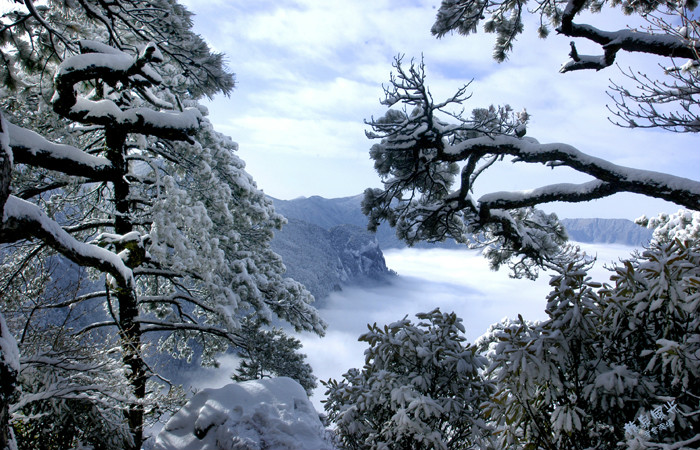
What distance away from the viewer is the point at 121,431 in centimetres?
471

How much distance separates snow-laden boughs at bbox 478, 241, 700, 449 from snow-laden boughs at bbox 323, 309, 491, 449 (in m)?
0.68

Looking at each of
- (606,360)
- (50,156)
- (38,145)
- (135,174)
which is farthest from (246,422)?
(135,174)

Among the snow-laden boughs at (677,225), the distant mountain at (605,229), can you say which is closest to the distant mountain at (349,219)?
the distant mountain at (605,229)

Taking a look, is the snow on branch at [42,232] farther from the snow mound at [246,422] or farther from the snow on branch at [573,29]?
the snow on branch at [573,29]

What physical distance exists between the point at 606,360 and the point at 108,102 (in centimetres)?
629

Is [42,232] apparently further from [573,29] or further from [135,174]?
[573,29]

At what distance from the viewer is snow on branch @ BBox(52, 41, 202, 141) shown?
4.01 metres

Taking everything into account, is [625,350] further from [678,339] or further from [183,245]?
[183,245]

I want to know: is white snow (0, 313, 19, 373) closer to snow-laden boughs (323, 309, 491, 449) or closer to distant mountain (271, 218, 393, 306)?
snow-laden boughs (323, 309, 491, 449)

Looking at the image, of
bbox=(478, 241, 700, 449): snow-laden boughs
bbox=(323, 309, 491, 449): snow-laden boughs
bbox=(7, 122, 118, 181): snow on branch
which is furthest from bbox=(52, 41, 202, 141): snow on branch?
bbox=(478, 241, 700, 449): snow-laden boughs

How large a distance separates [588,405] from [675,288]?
1113 mm

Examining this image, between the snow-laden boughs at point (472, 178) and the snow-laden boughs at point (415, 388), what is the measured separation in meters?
3.27

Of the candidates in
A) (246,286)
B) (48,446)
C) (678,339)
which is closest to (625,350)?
(678,339)

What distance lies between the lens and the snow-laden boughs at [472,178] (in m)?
5.52
